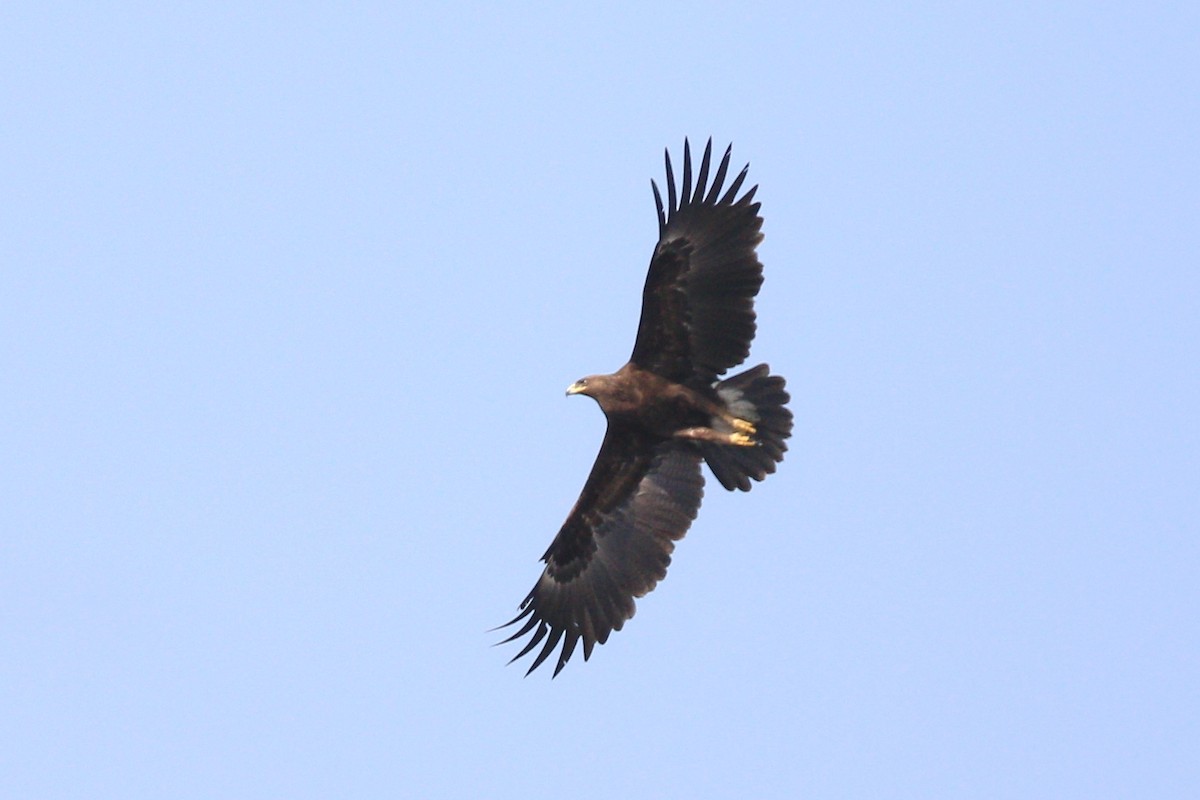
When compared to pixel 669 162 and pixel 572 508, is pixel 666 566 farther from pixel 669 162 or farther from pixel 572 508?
pixel 669 162

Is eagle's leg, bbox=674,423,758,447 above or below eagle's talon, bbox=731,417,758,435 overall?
below

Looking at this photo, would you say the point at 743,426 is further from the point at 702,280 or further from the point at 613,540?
the point at 613,540

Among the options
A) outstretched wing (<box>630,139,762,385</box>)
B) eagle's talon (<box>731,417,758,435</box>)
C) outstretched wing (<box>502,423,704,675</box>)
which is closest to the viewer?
outstretched wing (<box>630,139,762,385</box>)

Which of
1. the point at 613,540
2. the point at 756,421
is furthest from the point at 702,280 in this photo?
the point at 613,540

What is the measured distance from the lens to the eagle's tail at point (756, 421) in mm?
18125

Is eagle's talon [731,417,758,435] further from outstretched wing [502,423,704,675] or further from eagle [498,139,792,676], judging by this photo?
outstretched wing [502,423,704,675]

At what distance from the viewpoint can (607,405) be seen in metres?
18.5

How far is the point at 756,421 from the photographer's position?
18281 millimetres

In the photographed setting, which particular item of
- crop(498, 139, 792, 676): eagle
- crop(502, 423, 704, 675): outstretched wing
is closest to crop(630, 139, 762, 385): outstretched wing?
crop(498, 139, 792, 676): eagle

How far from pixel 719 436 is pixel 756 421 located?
1.29 feet

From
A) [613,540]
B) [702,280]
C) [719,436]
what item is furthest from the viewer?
[613,540]

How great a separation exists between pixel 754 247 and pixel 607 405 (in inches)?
85.0

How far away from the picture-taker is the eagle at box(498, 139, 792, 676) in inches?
699

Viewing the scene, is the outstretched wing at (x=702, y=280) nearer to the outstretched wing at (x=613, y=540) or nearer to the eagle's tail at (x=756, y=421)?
the eagle's tail at (x=756, y=421)
